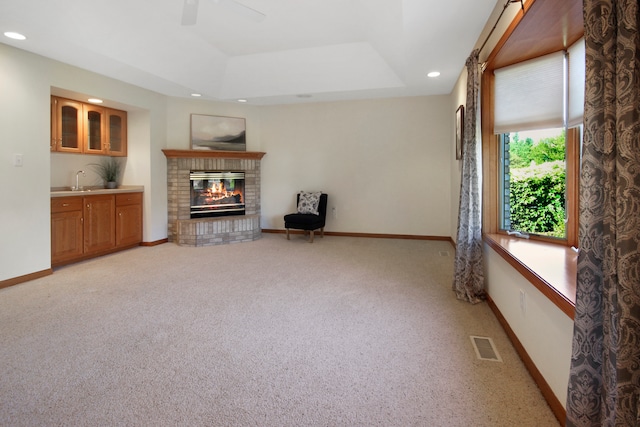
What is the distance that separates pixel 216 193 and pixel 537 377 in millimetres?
5570

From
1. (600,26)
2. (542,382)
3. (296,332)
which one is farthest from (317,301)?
(600,26)

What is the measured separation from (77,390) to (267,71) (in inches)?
190

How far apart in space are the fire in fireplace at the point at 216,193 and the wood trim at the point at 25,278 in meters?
2.39

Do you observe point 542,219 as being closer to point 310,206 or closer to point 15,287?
point 310,206

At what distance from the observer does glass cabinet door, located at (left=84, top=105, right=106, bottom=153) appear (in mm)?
4699

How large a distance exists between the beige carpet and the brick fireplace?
Answer: 5.76 ft

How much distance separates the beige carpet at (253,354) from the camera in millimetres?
1619

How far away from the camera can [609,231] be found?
104cm

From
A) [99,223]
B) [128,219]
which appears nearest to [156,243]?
[128,219]

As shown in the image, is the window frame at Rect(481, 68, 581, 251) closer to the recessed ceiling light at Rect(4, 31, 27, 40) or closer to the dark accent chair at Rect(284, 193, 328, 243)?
the dark accent chair at Rect(284, 193, 328, 243)

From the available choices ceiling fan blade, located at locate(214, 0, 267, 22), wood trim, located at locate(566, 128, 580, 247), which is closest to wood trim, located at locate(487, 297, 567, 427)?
wood trim, located at locate(566, 128, 580, 247)

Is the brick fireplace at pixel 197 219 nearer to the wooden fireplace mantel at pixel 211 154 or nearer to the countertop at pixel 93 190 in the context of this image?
the wooden fireplace mantel at pixel 211 154

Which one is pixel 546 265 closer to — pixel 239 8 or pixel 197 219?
pixel 239 8

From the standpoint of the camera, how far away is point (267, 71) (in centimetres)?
539
